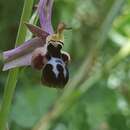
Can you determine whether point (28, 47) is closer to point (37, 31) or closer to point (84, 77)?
point (37, 31)

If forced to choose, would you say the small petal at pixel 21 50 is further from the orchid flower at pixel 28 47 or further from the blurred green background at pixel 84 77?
the blurred green background at pixel 84 77

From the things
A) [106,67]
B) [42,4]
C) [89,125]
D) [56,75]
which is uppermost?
[42,4]

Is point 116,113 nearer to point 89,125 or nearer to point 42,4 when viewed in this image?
point 89,125

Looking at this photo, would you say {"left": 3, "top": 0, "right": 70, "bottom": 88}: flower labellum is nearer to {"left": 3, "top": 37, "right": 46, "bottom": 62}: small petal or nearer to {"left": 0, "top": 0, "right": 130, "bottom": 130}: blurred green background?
{"left": 3, "top": 37, "right": 46, "bottom": 62}: small petal

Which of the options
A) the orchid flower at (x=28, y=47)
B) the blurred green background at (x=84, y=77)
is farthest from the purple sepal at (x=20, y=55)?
the blurred green background at (x=84, y=77)

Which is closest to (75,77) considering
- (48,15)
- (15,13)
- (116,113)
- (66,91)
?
(66,91)

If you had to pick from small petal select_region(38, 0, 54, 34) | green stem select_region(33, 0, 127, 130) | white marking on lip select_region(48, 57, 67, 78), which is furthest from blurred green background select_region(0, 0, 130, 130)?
white marking on lip select_region(48, 57, 67, 78)

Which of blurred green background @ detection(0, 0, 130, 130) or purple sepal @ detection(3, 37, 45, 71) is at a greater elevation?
purple sepal @ detection(3, 37, 45, 71)
